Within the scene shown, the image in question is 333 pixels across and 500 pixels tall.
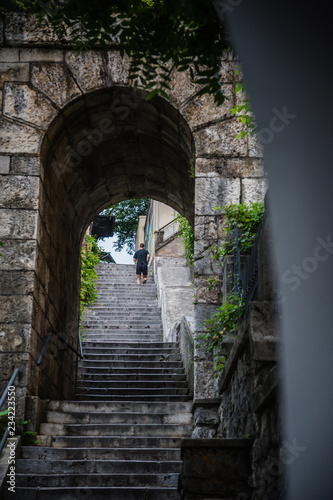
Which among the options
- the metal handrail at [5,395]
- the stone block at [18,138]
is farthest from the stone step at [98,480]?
the stone block at [18,138]

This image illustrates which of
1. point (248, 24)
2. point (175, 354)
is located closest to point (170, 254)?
point (175, 354)

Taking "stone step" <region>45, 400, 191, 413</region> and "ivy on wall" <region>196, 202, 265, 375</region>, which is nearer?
"ivy on wall" <region>196, 202, 265, 375</region>

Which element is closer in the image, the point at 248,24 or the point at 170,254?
the point at 248,24

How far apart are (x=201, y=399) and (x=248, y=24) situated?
4.39 metres

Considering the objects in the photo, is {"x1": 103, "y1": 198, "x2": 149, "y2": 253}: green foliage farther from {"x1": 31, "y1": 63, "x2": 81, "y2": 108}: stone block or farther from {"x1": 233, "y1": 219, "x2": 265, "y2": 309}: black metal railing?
{"x1": 233, "y1": 219, "x2": 265, "y2": 309}: black metal railing

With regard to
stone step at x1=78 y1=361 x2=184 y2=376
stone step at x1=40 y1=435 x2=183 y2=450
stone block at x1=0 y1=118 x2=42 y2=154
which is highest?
stone block at x1=0 y1=118 x2=42 y2=154

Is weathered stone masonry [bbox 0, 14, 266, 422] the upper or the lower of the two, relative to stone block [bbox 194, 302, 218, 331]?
upper

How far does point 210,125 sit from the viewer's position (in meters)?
6.91

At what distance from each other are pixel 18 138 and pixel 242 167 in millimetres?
2440

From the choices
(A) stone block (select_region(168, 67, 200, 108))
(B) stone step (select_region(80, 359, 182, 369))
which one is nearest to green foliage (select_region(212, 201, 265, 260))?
(A) stone block (select_region(168, 67, 200, 108))

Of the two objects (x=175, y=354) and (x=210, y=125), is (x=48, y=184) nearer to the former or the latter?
(x=210, y=125)

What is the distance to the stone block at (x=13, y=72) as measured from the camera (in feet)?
22.6

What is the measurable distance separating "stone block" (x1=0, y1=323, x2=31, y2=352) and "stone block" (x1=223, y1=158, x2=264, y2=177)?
8.78 ft

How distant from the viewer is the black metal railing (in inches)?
164
